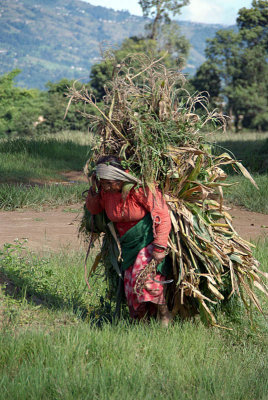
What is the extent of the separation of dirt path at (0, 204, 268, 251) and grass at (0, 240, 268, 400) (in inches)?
86.5

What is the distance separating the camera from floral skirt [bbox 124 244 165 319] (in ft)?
13.2

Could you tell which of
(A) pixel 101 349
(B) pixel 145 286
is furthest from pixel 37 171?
(A) pixel 101 349

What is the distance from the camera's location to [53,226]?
28.2ft

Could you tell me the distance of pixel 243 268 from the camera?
14.2 ft

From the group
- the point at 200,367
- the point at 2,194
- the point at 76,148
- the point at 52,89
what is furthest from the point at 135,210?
the point at 52,89

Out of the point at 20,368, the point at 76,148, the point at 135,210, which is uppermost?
the point at 135,210

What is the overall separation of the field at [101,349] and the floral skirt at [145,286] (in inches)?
7.2

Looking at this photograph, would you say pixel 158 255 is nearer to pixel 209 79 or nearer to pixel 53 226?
pixel 53 226

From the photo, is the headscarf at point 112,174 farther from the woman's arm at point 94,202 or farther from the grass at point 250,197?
the grass at point 250,197

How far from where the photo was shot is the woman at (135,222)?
3.86 metres

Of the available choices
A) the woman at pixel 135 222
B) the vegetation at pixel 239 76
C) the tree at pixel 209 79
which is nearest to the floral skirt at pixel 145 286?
the woman at pixel 135 222

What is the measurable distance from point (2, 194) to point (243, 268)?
6.77m

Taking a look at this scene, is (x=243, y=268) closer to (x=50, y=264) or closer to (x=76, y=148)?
(x=50, y=264)

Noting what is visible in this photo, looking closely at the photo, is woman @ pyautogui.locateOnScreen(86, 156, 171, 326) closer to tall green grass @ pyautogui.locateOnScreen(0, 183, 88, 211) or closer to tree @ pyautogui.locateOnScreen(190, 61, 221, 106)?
tall green grass @ pyautogui.locateOnScreen(0, 183, 88, 211)
